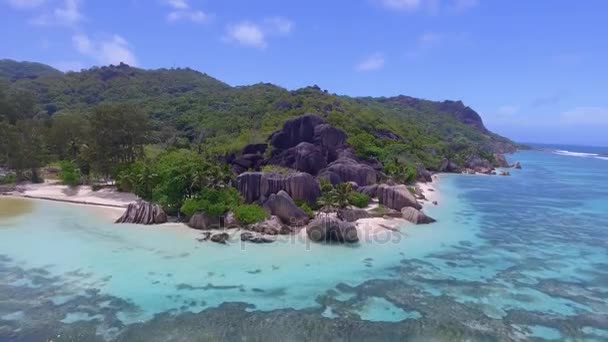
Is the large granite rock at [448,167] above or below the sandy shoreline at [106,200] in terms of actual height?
above

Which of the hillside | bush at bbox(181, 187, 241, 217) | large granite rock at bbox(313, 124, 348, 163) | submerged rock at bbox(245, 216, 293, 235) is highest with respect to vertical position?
the hillside

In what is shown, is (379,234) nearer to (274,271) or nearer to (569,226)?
(274,271)

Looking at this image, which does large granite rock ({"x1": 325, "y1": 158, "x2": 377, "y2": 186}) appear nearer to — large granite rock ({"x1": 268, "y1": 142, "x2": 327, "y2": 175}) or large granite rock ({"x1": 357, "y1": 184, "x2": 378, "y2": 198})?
large granite rock ({"x1": 268, "y1": 142, "x2": 327, "y2": 175})

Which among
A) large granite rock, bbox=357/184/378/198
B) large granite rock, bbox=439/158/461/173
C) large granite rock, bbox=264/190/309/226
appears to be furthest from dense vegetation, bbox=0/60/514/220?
large granite rock, bbox=357/184/378/198

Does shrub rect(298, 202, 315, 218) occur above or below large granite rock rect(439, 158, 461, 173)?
below

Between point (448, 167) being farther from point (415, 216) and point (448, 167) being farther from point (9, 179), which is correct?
point (9, 179)

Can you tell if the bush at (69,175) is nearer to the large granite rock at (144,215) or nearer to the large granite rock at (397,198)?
the large granite rock at (144,215)

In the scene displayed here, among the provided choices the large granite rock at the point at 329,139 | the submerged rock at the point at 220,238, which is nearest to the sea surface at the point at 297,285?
the submerged rock at the point at 220,238
